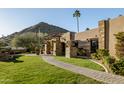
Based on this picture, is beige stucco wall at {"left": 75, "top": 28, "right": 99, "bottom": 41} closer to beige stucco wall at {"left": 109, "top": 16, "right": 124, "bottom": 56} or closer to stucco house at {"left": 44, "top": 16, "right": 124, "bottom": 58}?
stucco house at {"left": 44, "top": 16, "right": 124, "bottom": 58}

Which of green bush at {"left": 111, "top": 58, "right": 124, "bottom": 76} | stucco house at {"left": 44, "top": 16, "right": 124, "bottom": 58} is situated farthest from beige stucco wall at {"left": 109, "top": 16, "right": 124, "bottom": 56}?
green bush at {"left": 111, "top": 58, "right": 124, "bottom": 76}

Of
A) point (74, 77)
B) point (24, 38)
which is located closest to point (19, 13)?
point (74, 77)

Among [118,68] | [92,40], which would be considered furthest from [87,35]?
[118,68]

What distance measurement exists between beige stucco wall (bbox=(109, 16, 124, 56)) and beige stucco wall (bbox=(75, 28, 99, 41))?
6.35 meters

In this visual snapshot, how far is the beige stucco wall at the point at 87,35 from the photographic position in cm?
2845

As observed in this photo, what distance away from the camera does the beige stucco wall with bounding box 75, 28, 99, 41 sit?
93.4ft

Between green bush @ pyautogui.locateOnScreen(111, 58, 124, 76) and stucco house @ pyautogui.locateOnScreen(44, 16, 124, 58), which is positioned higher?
stucco house @ pyautogui.locateOnScreen(44, 16, 124, 58)

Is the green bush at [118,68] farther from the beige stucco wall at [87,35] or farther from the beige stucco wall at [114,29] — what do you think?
the beige stucco wall at [87,35]

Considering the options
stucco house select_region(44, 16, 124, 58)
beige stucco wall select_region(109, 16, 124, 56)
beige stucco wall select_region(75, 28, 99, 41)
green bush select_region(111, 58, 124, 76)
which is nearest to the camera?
green bush select_region(111, 58, 124, 76)

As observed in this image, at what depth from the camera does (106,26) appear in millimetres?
22312

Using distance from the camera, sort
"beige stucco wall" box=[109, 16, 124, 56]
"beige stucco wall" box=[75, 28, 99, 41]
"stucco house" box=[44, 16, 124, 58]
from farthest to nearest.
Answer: "beige stucco wall" box=[75, 28, 99, 41] < "stucco house" box=[44, 16, 124, 58] < "beige stucco wall" box=[109, 16, 124, 56]

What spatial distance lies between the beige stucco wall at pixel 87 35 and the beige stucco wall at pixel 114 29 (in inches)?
250

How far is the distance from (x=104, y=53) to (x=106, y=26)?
9.45 ft
